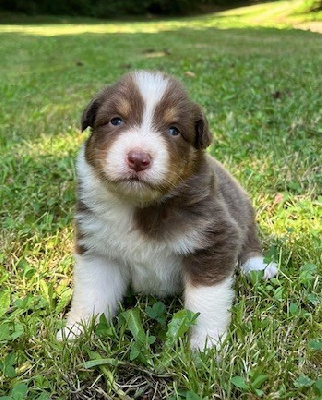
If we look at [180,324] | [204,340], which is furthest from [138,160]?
[204,340]

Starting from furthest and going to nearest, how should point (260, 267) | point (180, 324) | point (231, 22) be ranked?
point (231, 22), point (260, 267), point (180, 324)

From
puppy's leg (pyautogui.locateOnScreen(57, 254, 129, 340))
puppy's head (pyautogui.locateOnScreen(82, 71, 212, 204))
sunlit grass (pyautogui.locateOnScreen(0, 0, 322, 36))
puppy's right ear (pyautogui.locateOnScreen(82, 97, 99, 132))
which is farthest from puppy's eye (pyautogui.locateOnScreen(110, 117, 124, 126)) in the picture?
sunlit grass (pyautogui.locateOnScreen(0, 0, 322, 36))

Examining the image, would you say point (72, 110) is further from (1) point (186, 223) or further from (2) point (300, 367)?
(2) point (300, 367)

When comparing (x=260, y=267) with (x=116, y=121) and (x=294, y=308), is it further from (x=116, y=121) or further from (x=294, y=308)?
(x=116, y=121)

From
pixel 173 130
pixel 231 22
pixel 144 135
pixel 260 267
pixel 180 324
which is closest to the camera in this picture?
pixel 144 135

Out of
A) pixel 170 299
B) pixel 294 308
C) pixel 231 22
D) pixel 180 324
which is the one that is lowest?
pixel 231 22

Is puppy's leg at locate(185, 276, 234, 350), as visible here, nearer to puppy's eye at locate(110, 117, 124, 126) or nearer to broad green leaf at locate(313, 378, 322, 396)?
broad green leaf at locate(313, 378, 322, 396)
